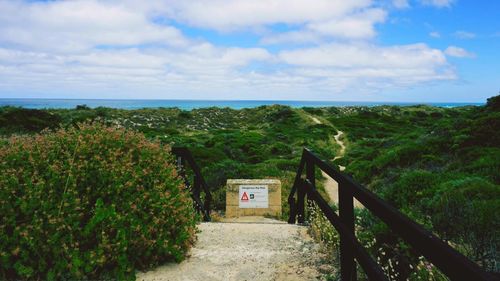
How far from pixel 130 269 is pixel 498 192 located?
8.18 m

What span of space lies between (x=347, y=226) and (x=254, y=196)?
7723 millimetres

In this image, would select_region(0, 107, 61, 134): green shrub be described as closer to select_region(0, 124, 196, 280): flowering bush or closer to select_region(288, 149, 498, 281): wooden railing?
select_region(0, 124, 196, 280): flowering bush

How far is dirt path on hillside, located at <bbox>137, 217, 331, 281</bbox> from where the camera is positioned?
174 inches

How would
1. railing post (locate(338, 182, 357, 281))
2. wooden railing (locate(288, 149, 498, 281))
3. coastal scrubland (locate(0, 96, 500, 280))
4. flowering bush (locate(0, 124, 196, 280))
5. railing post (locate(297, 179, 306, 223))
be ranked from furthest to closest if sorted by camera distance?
railing post (locate(297, 179, 306, 223))
coastal scrubland (locate(0, 96, 500, 280))
flowering bush (locate(0, 124, 196, 280))
railing post (locate(338, 182, 357, 281))
wooden railing (locate(288, 149, 498, 281))

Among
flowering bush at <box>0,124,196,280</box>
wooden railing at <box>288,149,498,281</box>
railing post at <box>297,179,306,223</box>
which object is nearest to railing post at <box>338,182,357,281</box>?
wooden railing at <box>288,149,498,281</box>

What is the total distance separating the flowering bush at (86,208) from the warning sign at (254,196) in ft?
19.2

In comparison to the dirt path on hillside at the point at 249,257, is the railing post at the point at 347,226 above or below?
above

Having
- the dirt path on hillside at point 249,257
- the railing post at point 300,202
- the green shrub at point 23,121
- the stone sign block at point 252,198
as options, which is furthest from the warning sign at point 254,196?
the green shrub at point 23,121

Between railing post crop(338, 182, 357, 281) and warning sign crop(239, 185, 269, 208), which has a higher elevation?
railing post crop(338, 182, 357, 281)

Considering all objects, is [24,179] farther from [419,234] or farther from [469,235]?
[469,235]

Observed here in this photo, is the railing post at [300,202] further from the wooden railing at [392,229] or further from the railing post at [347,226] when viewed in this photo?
the railing post at [347,226]

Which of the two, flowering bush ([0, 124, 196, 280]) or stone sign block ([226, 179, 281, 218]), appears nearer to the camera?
flowering bush ([0, 124, 196, 280])

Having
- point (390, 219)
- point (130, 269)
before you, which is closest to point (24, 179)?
point (130, 269)

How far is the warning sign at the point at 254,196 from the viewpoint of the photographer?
11039 millimetres
